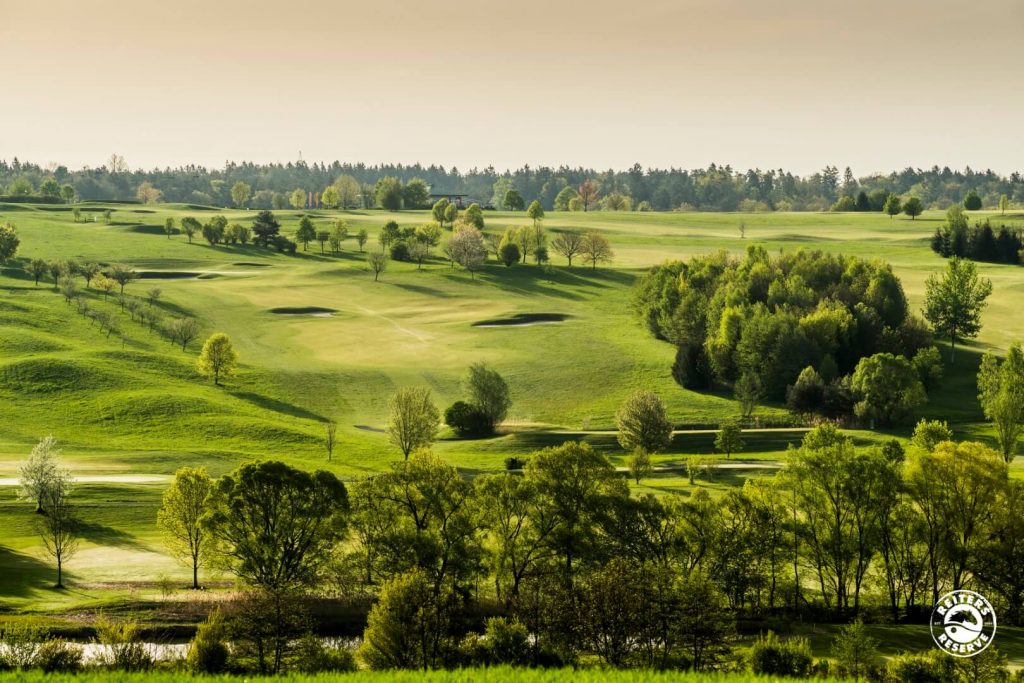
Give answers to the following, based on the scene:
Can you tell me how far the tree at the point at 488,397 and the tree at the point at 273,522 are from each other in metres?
54.6

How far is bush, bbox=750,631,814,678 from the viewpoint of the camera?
44.7 metres

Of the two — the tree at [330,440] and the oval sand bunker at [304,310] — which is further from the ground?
the oval sand bunker at [304,310]

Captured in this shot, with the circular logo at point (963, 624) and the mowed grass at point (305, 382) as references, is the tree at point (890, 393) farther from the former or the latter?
the circular logo at point (963, 624)

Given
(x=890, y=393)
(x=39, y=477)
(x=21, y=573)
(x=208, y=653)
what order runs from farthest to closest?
(x=890, y=393) → (x=39, y=477) → (x=21, y=573) → (x=208, y=653)

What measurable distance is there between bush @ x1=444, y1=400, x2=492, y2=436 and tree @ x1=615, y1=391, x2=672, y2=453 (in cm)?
1882

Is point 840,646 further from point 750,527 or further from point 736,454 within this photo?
point 736,454

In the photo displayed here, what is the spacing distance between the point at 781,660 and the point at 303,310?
5473 inches

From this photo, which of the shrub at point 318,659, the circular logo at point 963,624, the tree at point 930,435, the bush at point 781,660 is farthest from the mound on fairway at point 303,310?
the bush at point 781,660

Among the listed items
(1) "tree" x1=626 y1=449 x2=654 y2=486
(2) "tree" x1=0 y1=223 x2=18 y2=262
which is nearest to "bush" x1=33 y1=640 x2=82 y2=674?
(1) "tree" x1=626 y1=449 x2=654 y2=486

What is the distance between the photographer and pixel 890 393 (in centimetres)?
11606

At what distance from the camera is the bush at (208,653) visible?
45.3m

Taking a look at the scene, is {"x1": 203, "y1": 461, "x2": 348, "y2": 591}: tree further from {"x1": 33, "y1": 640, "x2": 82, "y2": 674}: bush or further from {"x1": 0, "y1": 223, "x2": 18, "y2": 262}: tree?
{"x1": 0, "y1": 223, "x2": 18, "y2": 262}: tree

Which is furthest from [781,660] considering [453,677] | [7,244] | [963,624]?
[7,244]

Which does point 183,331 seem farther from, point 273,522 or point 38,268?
point 273,522
